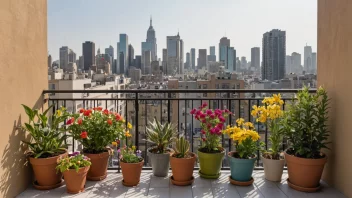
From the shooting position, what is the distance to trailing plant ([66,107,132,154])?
3238 mm

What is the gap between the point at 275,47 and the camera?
39.8 feet

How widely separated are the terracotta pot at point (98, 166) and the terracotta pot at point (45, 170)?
343mm

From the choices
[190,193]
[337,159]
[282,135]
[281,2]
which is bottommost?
[190,193]

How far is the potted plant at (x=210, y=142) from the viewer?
10.8ft

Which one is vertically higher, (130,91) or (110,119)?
(130,91)

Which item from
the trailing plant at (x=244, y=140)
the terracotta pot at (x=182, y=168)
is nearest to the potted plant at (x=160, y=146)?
the terracotta pot at (x=182, y=168)

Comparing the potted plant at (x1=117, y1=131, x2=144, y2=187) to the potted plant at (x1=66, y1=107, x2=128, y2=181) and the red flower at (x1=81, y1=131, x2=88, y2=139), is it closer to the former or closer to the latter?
the potted plant at (x1=66, y1=107, x2=128, y2=181)

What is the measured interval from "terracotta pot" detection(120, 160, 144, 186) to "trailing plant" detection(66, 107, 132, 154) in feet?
1.09

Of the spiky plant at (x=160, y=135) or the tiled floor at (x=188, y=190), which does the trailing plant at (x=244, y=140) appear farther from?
the spiky plant at (x=160, y=135)

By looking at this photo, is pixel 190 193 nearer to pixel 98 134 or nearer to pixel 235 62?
pixel 98 134

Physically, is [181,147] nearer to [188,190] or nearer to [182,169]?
[182,169]

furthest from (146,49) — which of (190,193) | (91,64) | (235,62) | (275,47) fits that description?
(190,193)

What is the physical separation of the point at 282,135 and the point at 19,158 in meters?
2.83

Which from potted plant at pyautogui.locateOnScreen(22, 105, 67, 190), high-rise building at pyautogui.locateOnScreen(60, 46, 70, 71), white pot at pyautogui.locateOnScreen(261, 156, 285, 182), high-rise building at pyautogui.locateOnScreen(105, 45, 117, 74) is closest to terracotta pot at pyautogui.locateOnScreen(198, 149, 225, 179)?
white pot at pyautogui.locateOnScreen(261, 156, 285, 182)
